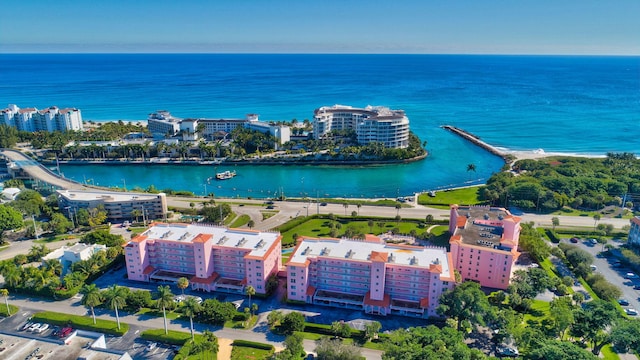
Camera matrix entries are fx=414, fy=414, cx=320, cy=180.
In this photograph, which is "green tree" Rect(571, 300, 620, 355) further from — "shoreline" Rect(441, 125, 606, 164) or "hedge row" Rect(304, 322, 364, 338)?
"shoreline" Rect(441, 125, 606, 164)

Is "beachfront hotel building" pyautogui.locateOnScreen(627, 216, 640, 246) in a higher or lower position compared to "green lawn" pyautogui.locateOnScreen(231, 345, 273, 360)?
higher

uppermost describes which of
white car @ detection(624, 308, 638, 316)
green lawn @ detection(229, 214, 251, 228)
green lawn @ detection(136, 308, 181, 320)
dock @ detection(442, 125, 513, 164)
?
Answer: dock @ detection(442, 125, 513, 164)

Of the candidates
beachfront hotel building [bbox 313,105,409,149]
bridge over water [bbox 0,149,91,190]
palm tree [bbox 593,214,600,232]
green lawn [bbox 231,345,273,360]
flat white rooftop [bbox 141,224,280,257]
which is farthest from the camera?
beachfront hotel building [bbox 313,105,409,149]

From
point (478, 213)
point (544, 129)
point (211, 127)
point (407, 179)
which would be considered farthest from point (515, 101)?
point (478, 213)

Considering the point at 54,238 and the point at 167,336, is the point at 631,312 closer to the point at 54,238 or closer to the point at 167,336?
the point at 167,336

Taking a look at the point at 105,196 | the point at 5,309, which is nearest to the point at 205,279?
the point at 5,309

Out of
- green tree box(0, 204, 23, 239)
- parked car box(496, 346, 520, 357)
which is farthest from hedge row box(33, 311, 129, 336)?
parked car box(496, 346, 520, 357)

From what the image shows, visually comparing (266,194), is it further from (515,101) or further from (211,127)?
(515,101)

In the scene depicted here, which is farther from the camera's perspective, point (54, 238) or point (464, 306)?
point (54, 238)
